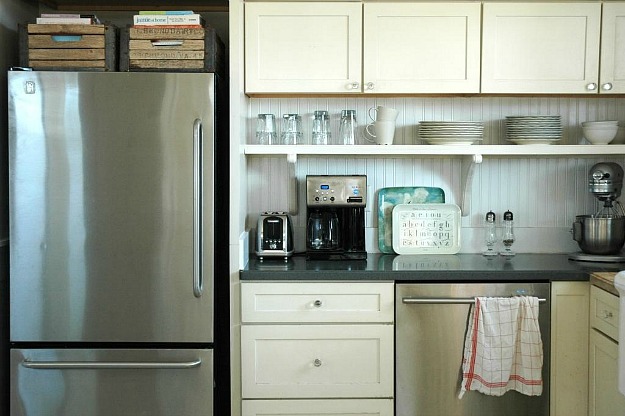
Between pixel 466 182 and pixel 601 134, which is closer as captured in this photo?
pixel 601 134

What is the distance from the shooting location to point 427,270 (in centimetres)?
302

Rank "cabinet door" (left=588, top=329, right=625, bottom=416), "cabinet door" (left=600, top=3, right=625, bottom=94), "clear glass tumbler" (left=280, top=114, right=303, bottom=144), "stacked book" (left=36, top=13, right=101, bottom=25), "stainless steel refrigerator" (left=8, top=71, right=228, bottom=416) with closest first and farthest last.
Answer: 1. "cabinet door" (left=588, top=329, right=625, bottom=416)
2. "stainless steel refrigerator" (left=8, top=71, right=228, bottom=416)
3. "stacked book" (left=36, top=13, right=101, bottom=25)
4. "cabinet door" (left=600, top=3, right=625, bottom=94)
5. "clear glass tumbler" (left=280, top=114, right=303, bottom=144)

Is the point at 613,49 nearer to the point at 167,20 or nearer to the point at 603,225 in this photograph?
the point at 603,225

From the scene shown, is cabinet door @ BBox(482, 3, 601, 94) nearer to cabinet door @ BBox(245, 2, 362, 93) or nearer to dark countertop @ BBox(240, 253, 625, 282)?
cabinet door @ BBox(245, 2, 362, 93)

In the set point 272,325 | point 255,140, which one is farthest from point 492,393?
point 255,140

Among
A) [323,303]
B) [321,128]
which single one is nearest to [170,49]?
[321,128]

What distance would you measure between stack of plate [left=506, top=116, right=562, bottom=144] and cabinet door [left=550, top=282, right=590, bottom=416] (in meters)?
0.68

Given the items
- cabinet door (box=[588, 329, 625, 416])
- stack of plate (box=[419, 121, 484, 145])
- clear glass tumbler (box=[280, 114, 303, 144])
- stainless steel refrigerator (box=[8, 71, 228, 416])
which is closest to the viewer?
cabinet door (box=[588, 329, 625, 416])

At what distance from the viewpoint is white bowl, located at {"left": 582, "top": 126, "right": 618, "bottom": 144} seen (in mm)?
3354

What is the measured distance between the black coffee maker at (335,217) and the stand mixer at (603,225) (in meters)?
0.94

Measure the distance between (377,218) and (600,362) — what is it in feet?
3.88

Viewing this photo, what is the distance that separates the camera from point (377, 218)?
360cm

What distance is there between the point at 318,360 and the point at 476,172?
1.21 m

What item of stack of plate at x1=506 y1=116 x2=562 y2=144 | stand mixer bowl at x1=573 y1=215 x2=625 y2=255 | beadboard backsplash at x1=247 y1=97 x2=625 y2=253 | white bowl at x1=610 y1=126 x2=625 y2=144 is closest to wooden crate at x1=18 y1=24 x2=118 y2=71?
beadboard backsplash at x1=247 y1=97 x2=625 y2=253
